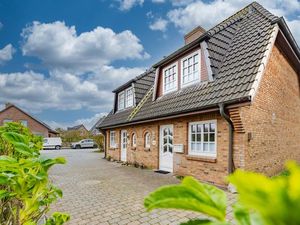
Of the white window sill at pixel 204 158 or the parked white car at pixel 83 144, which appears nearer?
the white window sill at pixel 204 158

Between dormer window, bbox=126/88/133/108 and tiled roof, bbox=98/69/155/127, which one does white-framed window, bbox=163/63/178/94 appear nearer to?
tiled roof, bbox=98/69/155/127

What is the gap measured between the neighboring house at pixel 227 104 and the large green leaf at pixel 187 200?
22.6 ft

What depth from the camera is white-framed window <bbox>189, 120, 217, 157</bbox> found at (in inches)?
336

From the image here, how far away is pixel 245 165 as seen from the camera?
24.2ft

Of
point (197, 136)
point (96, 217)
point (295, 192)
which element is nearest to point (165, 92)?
point (197, 136)

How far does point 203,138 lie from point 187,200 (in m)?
8.71

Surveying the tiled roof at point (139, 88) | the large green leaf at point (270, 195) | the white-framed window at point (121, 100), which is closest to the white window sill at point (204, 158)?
the tiled roof at point (139, 88)

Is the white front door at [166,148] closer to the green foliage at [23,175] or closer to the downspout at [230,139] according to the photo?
the downspout at [230,139]

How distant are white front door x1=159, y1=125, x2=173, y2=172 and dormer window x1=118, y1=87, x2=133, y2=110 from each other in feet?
17.2

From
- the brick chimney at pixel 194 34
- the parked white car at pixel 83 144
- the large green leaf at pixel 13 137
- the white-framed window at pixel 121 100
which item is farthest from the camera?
the parked white car at pixel 83 144

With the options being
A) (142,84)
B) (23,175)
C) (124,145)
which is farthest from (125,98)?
(23,175)

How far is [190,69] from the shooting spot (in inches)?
420

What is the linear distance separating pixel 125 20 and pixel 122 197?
40.6ft

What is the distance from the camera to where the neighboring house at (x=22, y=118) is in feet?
137
